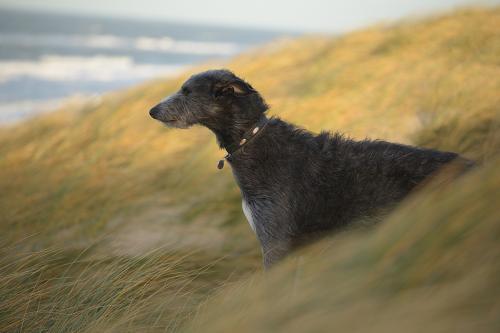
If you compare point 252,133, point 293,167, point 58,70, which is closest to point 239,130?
point 252,133

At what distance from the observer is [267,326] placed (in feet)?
7.78

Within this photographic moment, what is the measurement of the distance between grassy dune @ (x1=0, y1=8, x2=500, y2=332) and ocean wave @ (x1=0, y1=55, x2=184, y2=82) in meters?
25.7

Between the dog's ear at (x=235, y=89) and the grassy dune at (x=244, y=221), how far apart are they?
1396 mm

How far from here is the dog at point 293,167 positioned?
4.07 m

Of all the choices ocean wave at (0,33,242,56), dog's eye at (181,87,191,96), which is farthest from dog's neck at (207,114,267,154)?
ocean wave at (0,33,242,56)

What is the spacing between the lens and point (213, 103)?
4.64 m

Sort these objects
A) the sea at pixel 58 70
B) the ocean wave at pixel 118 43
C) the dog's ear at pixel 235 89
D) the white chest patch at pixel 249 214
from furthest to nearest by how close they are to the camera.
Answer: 1. the ocean wave at pixel 118 43
2. the sea at pixel 58 70
3. the dog's ear at pixel 235 89
4. the white chest patch at pixel 249 214

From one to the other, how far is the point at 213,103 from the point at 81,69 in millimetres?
40002

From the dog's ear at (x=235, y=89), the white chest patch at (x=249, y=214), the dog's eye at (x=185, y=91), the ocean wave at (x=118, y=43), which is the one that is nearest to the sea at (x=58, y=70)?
the ocean wave at (x=118, y=43)

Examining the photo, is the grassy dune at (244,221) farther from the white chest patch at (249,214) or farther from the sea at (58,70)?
the sea at (58,70)

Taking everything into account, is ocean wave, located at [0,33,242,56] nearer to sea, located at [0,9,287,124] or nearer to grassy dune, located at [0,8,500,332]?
sea, located at [0,9,287,124]

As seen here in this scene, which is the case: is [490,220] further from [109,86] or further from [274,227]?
[109,86]

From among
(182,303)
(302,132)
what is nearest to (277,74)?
(302,132)

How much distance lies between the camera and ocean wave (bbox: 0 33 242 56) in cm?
5930
